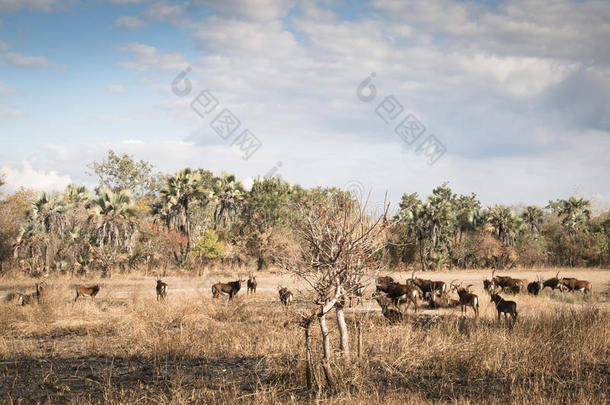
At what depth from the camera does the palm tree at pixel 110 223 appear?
29.6m

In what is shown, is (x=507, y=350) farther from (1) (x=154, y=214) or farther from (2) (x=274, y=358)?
(1) (x=154, y=214)

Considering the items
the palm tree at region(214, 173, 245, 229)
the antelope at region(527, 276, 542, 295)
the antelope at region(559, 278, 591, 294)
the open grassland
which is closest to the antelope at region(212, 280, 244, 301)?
the open grassland

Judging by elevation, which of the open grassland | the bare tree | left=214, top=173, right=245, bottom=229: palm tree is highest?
left=214, top=173, right=245, bottom=229: palm tree

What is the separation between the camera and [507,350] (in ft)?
29.9

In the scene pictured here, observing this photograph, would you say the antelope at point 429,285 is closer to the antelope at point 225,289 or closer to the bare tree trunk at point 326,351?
the antelope at point 225,289

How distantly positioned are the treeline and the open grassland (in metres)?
14.9

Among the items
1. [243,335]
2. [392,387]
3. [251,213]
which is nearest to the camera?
[392,387]

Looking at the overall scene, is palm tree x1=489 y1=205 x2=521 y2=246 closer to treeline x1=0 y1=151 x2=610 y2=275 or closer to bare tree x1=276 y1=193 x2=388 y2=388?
treeline x1=0 y1=151 x2=610 y2=275

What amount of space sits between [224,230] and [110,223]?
10.1 meters

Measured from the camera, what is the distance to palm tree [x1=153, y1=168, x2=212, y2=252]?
1377 inches

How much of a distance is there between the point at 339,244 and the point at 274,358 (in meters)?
3.42

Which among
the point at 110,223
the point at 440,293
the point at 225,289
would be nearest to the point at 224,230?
the point at 110,223

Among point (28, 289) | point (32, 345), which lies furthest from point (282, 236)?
point (32, 345)

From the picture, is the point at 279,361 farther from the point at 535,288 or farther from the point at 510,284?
the point at 535,288
